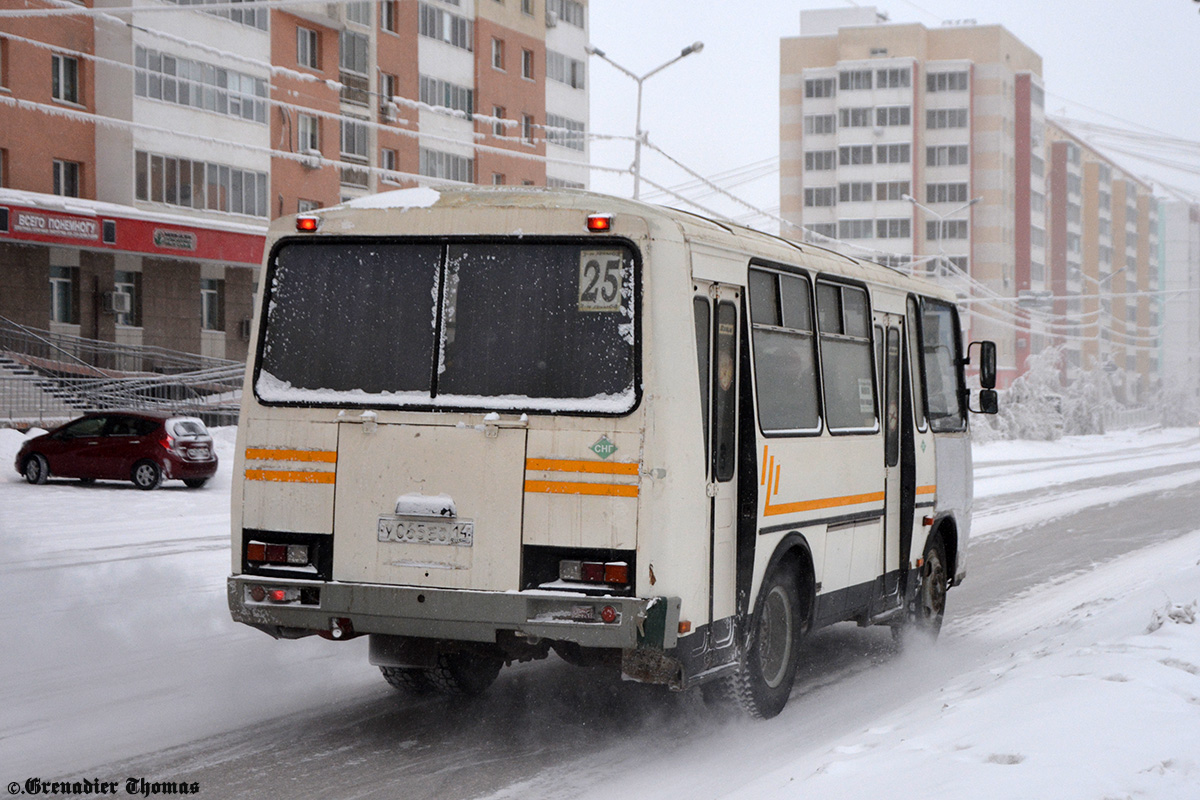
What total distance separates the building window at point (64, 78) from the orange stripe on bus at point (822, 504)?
3571 centimetres

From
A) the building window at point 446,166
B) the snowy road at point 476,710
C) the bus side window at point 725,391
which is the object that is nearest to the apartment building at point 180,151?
the building window at point 446,166

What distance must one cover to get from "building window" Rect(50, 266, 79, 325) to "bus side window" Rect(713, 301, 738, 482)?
118 ft

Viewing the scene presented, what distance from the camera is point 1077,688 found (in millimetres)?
7234

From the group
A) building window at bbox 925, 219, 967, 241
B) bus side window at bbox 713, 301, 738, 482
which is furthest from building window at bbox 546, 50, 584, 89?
bus side window at bbox 713, 301, 738, 482

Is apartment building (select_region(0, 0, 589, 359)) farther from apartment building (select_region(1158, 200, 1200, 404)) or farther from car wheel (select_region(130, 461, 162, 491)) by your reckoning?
apartment building (select_region(1158, 200, 1200, 404))

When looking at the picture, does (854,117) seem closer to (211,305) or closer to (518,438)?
(211,305)

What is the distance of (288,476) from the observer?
736 cm

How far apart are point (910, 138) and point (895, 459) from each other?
96.5 m

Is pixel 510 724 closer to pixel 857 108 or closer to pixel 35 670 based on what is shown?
pixel 35 670

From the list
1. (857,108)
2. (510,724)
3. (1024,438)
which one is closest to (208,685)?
(510,724)

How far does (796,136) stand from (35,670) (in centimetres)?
10305

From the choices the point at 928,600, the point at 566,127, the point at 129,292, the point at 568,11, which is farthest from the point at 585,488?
the point at 568,11

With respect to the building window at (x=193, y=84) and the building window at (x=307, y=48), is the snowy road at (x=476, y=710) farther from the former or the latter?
the building window at (x=307, y=48)

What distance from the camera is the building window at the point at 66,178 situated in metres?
40.5
